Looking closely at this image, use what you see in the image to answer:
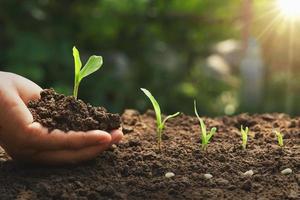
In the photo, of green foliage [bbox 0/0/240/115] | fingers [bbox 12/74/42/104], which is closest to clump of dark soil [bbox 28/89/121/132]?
fingers [bbox 12/74/42/104]

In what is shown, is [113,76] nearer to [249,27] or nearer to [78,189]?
[249,27]

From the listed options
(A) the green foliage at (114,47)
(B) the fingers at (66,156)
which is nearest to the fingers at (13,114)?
(B) the fingers at (66,156)

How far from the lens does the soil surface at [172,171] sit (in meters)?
1.73

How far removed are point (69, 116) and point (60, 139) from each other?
0.35 feet

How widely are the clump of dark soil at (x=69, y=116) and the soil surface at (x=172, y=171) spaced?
11 cm

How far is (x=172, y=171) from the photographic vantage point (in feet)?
6.15

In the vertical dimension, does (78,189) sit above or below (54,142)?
below

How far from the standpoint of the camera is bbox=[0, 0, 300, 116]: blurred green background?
451 cm

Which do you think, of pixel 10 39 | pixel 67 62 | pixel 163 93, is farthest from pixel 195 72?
pixel 10 39

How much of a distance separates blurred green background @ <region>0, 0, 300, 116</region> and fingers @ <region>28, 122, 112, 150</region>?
8.17 ft

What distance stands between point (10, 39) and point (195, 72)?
5.05 feet

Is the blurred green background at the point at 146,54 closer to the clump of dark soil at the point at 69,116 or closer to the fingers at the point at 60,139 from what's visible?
the clump of dark soil at the point at 69,116

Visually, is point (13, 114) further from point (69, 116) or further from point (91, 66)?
point (91, 66)

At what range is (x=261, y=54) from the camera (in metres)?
4.89
